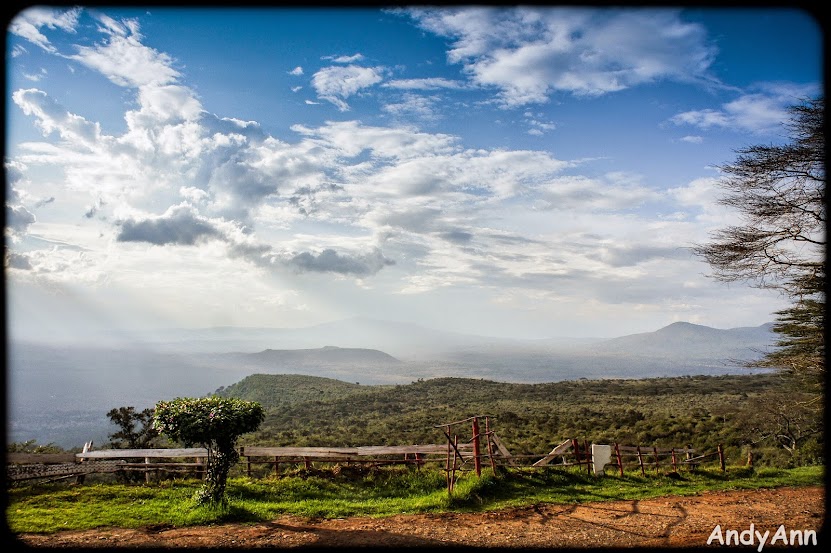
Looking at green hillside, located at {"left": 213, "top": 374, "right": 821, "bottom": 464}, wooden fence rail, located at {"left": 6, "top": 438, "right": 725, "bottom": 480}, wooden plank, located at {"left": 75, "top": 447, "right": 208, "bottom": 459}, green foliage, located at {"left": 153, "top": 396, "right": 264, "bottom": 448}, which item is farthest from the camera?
green hillside, located at {"left": 213, "top": 374, "right": 821, "bottom": 464}

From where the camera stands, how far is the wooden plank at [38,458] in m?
9.58

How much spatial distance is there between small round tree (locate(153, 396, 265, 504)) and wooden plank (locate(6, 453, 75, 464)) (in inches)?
136

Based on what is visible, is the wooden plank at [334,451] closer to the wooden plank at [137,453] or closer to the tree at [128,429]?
the wooden plank at [137,453]

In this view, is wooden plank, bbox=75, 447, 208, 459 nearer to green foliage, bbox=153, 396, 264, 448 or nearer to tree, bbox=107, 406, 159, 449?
green foliage, bbox=153, 396, 264, 448

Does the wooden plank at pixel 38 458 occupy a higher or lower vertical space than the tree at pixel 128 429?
higher

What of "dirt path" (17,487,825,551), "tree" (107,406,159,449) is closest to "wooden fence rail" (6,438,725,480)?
"dirt path" (17,487,825,551)

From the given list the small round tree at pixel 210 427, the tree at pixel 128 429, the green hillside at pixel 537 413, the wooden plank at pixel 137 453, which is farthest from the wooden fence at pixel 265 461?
the green hillside at pixel 537 413

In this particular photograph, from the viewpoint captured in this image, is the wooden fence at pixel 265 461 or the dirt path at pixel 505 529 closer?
the dirt path at pixel 505 529

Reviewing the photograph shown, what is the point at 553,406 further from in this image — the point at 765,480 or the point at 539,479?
the point at 539,479

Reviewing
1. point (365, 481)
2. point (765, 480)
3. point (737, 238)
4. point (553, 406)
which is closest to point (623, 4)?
point (365, 481)

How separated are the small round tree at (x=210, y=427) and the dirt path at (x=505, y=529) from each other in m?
1.09

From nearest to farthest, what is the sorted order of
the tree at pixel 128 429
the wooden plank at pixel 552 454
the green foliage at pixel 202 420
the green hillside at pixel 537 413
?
the green foliage at pixel 202 420 → the wooden plank at pixel 552 454 → the tree at pixel 128 429 → the green hillside at pixel 537 413

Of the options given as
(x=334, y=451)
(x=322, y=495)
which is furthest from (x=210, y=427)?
(x=334, y=451)

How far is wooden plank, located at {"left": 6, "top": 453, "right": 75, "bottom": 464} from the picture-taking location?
958 cm
